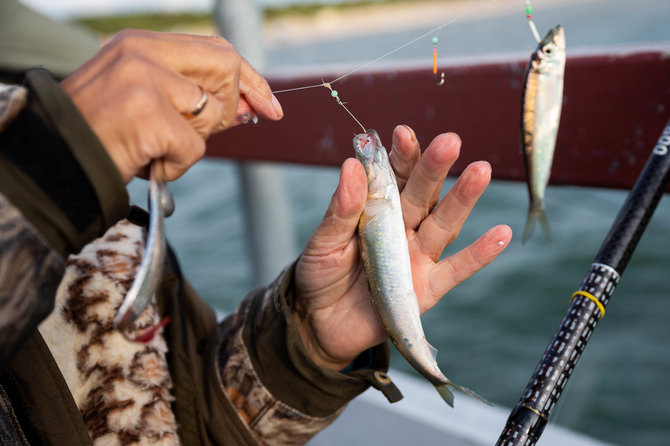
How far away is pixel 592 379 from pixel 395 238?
3.62 meters

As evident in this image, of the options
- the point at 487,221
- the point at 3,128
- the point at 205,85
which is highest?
the point at 487,221

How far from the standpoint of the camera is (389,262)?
3.37ft

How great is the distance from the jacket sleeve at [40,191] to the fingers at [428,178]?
53 centimetres

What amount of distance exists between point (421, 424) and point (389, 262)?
3.54ft

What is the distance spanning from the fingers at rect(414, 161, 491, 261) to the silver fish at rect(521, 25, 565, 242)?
0.56ft

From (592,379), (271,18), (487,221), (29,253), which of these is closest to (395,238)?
(29,253)

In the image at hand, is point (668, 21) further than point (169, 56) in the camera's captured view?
Yes

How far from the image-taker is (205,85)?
797 millimetres

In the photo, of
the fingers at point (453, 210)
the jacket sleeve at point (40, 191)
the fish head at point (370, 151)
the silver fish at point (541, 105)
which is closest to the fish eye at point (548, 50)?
the silver fish at point (541, 105)

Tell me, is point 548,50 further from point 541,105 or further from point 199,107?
point 199,107

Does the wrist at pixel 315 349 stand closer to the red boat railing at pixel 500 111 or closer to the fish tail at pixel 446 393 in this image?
the fish tail at pixel 446 393

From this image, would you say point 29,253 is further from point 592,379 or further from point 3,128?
point 592,379

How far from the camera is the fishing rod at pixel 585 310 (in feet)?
3.07

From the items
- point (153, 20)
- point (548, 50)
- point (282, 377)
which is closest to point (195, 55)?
point (548, 50)
